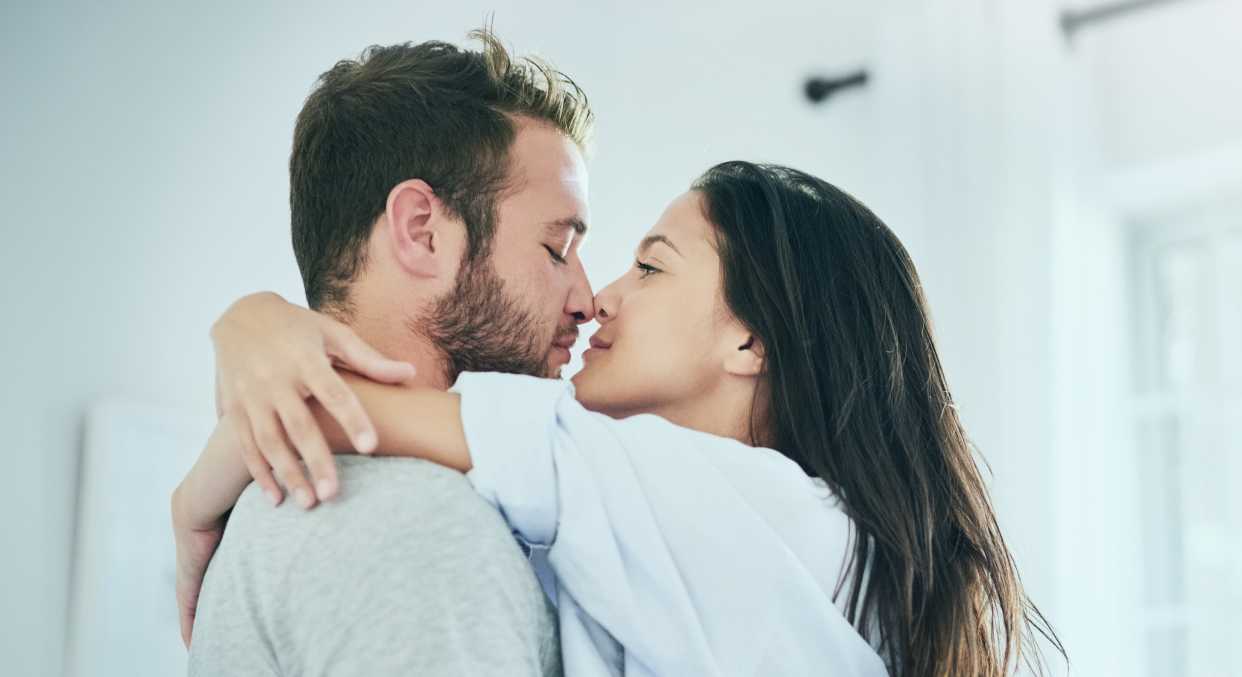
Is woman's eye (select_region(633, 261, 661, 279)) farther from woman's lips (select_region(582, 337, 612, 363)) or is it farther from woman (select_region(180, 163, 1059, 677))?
woman's lips (select_region(582, 337, 612, 363))

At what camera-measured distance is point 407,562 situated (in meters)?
0.84

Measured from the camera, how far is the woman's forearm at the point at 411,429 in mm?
971

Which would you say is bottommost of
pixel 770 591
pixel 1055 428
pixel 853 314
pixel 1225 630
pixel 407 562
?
pixel 1225 630

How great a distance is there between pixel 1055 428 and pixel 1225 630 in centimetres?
69

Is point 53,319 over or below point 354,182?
below

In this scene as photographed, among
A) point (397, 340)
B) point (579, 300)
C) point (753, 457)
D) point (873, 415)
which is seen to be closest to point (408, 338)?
point (397, 340)

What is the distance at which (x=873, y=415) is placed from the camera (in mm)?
1297

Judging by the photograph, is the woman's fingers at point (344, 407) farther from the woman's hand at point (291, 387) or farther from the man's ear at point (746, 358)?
the man's ear at point (746, 358)

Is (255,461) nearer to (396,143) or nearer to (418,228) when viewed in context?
(418,228)

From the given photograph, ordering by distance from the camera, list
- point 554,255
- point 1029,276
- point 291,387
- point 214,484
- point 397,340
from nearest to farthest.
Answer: point 291,387
point 214,484
point 397,340
point 554,255
point 1029,276

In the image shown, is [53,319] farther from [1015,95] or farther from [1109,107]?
[1109,107]

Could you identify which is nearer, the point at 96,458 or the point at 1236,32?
the point at 96,458

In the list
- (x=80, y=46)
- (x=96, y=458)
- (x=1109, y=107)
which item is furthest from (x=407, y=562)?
(x=1109, y=107)

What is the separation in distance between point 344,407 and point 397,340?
0.34 metres
